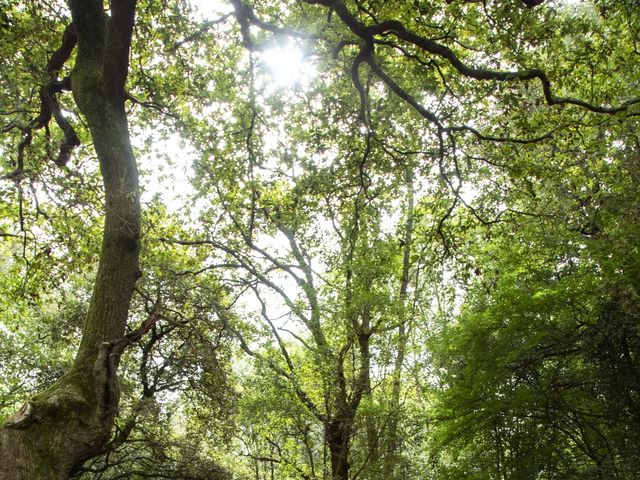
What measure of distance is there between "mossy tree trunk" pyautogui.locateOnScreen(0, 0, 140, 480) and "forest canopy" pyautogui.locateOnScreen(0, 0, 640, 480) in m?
0.02

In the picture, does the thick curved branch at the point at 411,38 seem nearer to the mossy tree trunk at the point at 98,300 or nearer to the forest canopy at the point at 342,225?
the forest canopy at the point at 342,225

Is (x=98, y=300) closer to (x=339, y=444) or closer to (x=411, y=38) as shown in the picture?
(x=411, y=38)

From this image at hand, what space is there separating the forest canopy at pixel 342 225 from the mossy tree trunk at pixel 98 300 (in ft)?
0.06

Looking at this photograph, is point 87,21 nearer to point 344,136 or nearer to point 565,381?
point 344,136

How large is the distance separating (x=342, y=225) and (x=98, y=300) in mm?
5032

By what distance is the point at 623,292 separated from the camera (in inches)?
244

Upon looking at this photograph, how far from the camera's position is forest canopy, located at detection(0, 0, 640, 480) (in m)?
4.17

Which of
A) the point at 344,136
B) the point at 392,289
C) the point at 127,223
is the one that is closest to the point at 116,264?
the point at 127,223

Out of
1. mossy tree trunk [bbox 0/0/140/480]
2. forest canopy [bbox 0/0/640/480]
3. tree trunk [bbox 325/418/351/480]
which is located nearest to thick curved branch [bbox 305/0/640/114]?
forest canopy [bbox 0/0/640/480]

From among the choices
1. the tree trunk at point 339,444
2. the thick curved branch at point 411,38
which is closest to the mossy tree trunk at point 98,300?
the thick curved branch at point 411,38

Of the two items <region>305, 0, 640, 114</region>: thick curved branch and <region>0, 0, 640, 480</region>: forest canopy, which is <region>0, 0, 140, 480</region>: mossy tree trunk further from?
<region>305, 0, 640, 114</region>: thick curved branch

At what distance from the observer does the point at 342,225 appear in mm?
8125

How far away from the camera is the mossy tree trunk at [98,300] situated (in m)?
2.86

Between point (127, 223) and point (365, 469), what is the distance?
7.92 m
